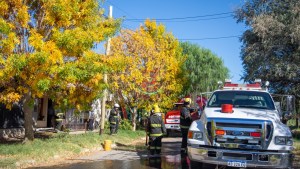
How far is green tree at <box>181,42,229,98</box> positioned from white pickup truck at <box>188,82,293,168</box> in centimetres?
3130

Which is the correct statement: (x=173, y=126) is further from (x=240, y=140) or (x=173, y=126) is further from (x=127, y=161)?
(x=240, y=140)

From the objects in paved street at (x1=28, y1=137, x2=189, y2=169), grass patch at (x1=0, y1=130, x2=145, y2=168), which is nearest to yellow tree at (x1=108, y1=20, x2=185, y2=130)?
grass patch at (x1=0, y1=130, x2=145, y2=168)

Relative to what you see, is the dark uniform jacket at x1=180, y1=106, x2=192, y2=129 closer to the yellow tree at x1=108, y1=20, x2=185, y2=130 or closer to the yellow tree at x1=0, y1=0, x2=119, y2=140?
the yellow tree at x1=0, y1=0, x2=119, y2=140

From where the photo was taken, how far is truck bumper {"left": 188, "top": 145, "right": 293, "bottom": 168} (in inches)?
310

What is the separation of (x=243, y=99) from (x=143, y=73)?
13.6 meters

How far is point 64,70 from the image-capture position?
1145cm

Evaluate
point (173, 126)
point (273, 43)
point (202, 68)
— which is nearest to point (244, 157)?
point (273, 43)

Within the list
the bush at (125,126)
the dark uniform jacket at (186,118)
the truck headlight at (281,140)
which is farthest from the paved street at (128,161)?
the bush at (125,126)

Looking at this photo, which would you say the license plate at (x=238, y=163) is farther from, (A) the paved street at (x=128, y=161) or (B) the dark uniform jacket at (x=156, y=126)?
(B) the dark uniform jacket at (x=156, y=126)

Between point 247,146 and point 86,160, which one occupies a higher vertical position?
point 247,146

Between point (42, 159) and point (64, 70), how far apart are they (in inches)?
113

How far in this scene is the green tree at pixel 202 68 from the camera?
4056cm

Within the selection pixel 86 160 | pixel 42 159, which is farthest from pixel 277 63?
pixel 42 159

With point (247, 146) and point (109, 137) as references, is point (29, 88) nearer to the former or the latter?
point (109, 137)
